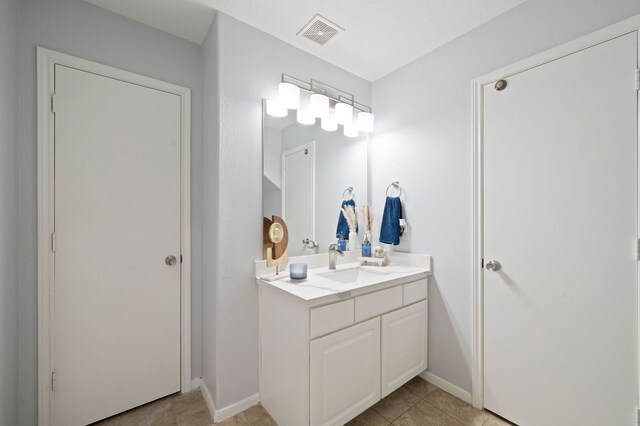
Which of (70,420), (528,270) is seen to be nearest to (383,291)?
(528,270)

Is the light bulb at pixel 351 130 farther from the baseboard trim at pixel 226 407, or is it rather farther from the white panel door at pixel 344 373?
the baseboard trim at pixel 226 407

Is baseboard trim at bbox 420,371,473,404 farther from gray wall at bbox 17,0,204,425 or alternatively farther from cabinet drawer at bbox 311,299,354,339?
gray wall at bbox 17,0,204,425

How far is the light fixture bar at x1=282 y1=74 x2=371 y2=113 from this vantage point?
1933mm

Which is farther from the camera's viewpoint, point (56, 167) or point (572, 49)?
point (56, 167)

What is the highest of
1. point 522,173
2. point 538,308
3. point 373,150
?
point 373,150

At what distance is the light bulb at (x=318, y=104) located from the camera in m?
1.93

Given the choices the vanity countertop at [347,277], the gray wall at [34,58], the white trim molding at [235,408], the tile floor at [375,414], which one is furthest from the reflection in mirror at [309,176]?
the tile floor at [375,414]

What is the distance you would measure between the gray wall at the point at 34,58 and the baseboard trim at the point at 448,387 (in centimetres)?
236

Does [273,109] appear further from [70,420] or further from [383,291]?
[70,420]

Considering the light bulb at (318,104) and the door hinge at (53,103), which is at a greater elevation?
the light bulb at (318,104)

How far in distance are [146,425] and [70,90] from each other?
195 cm

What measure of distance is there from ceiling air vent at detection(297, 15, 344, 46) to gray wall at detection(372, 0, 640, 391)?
2.29ft

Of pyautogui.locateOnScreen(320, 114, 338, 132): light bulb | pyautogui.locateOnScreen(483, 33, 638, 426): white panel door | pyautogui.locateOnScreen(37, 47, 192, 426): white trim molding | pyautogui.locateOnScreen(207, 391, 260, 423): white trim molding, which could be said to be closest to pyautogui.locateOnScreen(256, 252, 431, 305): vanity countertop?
pyautogui.locateOnScreen(483, 33, 638, 426): white panel door

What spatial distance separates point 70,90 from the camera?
4.93 ft
